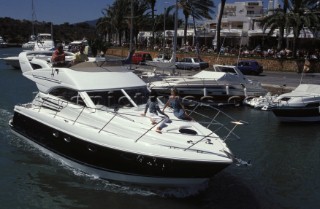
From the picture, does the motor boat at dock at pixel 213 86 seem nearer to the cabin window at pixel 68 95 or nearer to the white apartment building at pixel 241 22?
the cabin window at pixel 68 95

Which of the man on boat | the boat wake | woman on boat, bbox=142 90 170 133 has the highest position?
the man on boat

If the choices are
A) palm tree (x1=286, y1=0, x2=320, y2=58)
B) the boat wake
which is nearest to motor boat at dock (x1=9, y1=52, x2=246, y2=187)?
the boat wake

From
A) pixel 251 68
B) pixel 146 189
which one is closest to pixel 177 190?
pixel 146 189

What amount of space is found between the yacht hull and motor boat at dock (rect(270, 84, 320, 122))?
12538 millimetres

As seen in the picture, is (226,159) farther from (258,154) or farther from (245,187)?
(258,154)

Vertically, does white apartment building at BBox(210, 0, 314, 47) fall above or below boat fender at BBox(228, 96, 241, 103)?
above

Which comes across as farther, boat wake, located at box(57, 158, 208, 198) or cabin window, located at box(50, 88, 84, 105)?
cabin window, located at box(50, 88, 84, 105)

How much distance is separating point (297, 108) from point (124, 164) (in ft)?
45.3

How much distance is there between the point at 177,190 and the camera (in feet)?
39.8

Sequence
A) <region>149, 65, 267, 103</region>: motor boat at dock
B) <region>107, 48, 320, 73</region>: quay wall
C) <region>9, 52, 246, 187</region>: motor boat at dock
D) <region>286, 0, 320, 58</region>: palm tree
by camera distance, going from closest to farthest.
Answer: <region>9, 52, 246, 187</region>: motor boat at dock
<region>149, 65, 267, 103</region>: motor boat at dock
<region>286, 0, 320, 58</region>: palm tree
<region>107, 48, 320, 73</region>: quay wall

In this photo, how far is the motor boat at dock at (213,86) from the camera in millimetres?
27641

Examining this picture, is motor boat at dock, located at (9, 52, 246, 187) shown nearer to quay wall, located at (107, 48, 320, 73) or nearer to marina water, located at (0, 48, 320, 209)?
marina water, located at (0, 48, 320, 209)

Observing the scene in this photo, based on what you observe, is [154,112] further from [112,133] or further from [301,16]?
[301,16]

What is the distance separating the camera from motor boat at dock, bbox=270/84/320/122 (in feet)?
75.8
